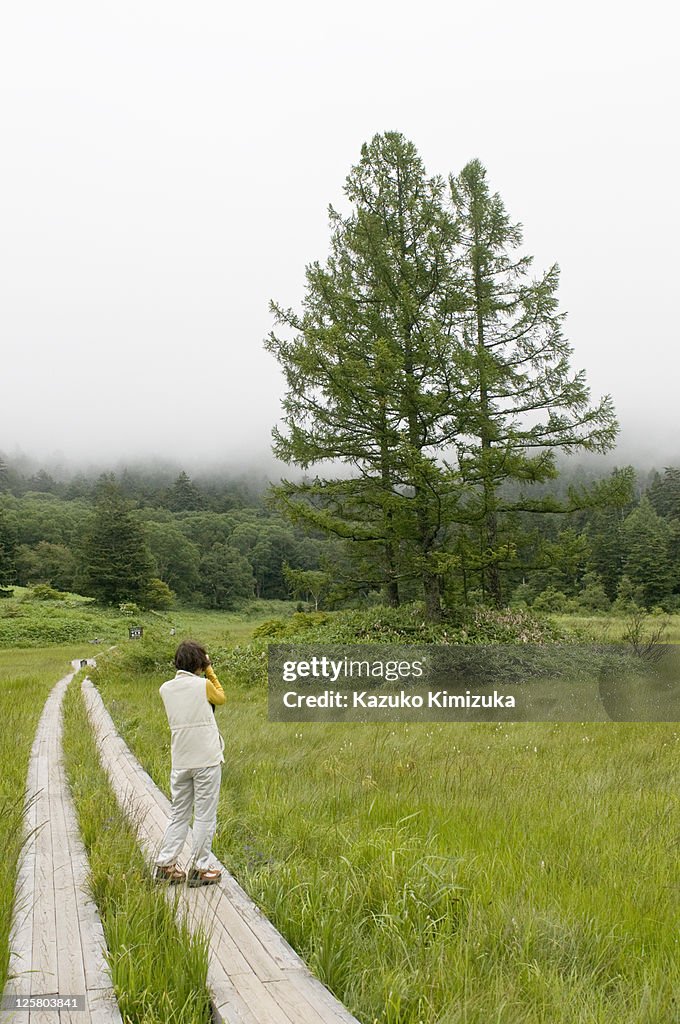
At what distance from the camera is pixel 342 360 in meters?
15.1

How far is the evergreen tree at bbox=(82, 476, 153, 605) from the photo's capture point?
7112 cm

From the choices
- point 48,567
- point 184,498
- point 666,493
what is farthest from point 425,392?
point 184,498

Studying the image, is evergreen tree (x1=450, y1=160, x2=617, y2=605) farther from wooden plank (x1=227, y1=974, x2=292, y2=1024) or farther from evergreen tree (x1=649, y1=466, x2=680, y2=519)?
evergreen tree (x1=649, y1=466, x2=680, y2=519)

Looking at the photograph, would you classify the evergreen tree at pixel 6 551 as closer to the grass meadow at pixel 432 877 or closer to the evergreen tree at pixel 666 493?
the grass meadow at pixel 432 877

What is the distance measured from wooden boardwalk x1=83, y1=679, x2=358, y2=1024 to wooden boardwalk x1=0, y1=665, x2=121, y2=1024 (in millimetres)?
527

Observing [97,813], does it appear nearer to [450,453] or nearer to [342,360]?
[342,360]

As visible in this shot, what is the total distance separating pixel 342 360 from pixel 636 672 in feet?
32.4

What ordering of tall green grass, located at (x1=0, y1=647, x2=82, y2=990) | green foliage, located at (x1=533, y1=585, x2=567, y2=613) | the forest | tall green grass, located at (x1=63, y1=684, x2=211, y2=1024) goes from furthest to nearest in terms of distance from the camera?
1. green foliage, located at (x1=533, y1=585, x2=567, y2=613)
2. the forest
3. tall green grass, located at (x1=0, y1=647, x2=82, y2=990)
4. tall green grass, located at (x1=63, y1=684, x2=211, y2=1024)

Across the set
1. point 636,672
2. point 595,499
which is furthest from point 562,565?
point 636,672

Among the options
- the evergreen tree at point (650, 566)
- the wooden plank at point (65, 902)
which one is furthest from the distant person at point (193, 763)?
the evergreen tree at point (650, 566)

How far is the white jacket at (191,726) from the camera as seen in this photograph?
503 cm

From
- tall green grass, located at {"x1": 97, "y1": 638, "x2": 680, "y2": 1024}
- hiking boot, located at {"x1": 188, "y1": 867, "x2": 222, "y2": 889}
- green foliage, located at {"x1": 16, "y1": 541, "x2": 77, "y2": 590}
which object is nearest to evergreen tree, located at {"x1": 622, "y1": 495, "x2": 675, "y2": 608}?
tall green grass, located at {"x1": 97, "y1": 638, "x2": 680, "y2": 1024}

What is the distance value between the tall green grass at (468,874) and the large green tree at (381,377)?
710 centimetres

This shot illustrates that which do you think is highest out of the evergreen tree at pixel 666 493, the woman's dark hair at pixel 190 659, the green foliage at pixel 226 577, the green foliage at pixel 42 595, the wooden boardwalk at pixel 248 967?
the evergreen tree at pixel 666 493
